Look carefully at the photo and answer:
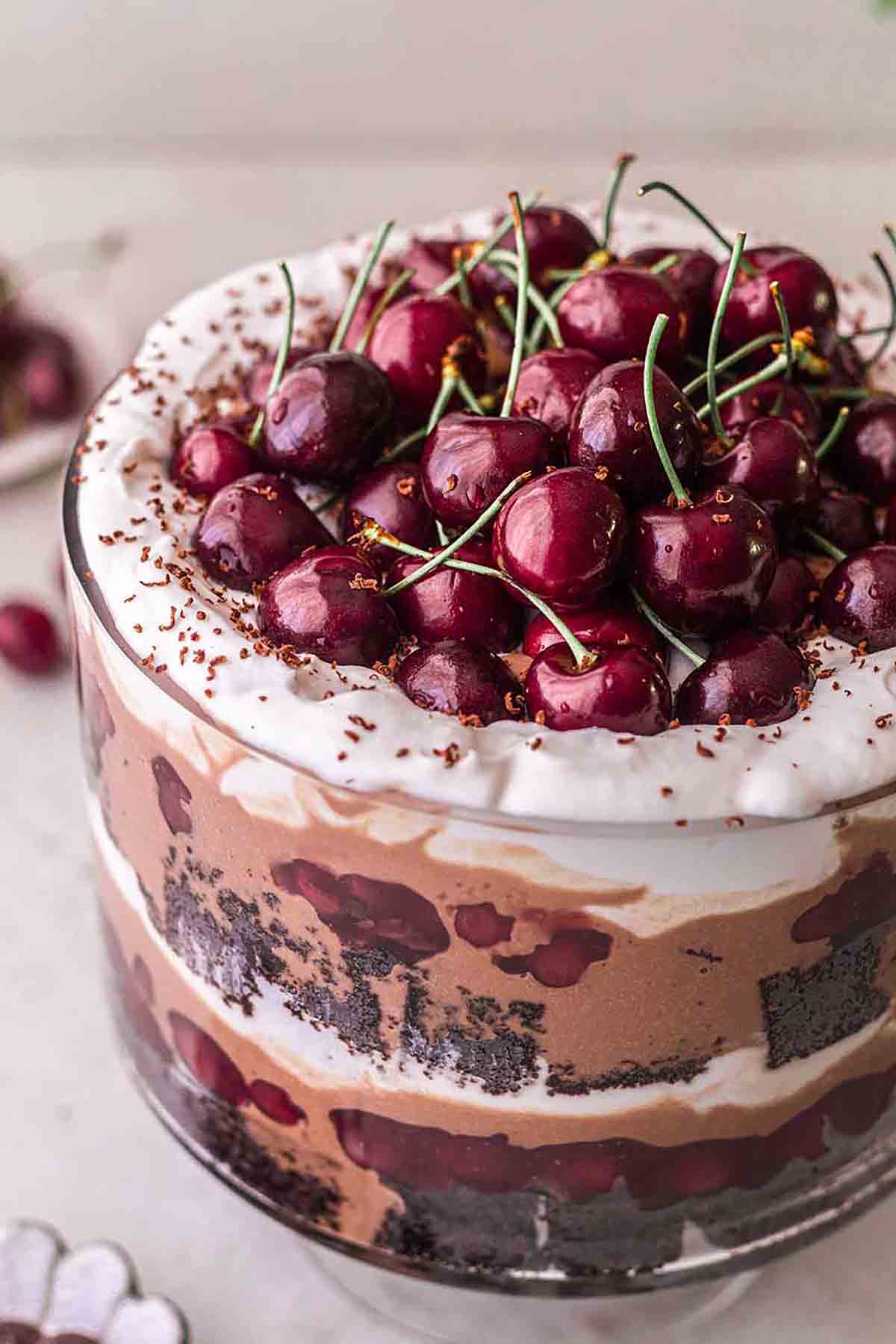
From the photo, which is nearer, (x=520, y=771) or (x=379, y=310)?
(x=520, y=771)

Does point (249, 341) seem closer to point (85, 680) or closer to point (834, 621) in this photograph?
point (85, 680)

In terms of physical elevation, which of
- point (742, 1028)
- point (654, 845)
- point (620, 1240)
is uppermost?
point (654, 845)

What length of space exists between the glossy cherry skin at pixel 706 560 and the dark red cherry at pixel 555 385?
91mm

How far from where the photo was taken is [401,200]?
2.03m

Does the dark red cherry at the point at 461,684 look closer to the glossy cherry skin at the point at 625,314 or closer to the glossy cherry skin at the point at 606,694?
the glossy cherry skin at the point at 606,694

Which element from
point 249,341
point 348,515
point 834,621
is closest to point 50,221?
point 249,341

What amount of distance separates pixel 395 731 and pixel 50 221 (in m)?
1.52

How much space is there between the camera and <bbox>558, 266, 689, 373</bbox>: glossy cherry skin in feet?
2.62

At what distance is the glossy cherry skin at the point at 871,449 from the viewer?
32.7 inches

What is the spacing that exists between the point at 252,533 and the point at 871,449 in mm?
335

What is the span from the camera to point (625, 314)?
0.80m

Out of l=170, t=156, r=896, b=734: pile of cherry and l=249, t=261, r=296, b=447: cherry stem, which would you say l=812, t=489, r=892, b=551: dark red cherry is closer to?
l=170, t=156, r=896, b=734: pile of cherry

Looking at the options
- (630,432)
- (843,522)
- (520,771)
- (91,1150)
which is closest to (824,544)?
(843,522)

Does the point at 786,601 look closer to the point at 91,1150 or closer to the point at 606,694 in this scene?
the point at 606,694
